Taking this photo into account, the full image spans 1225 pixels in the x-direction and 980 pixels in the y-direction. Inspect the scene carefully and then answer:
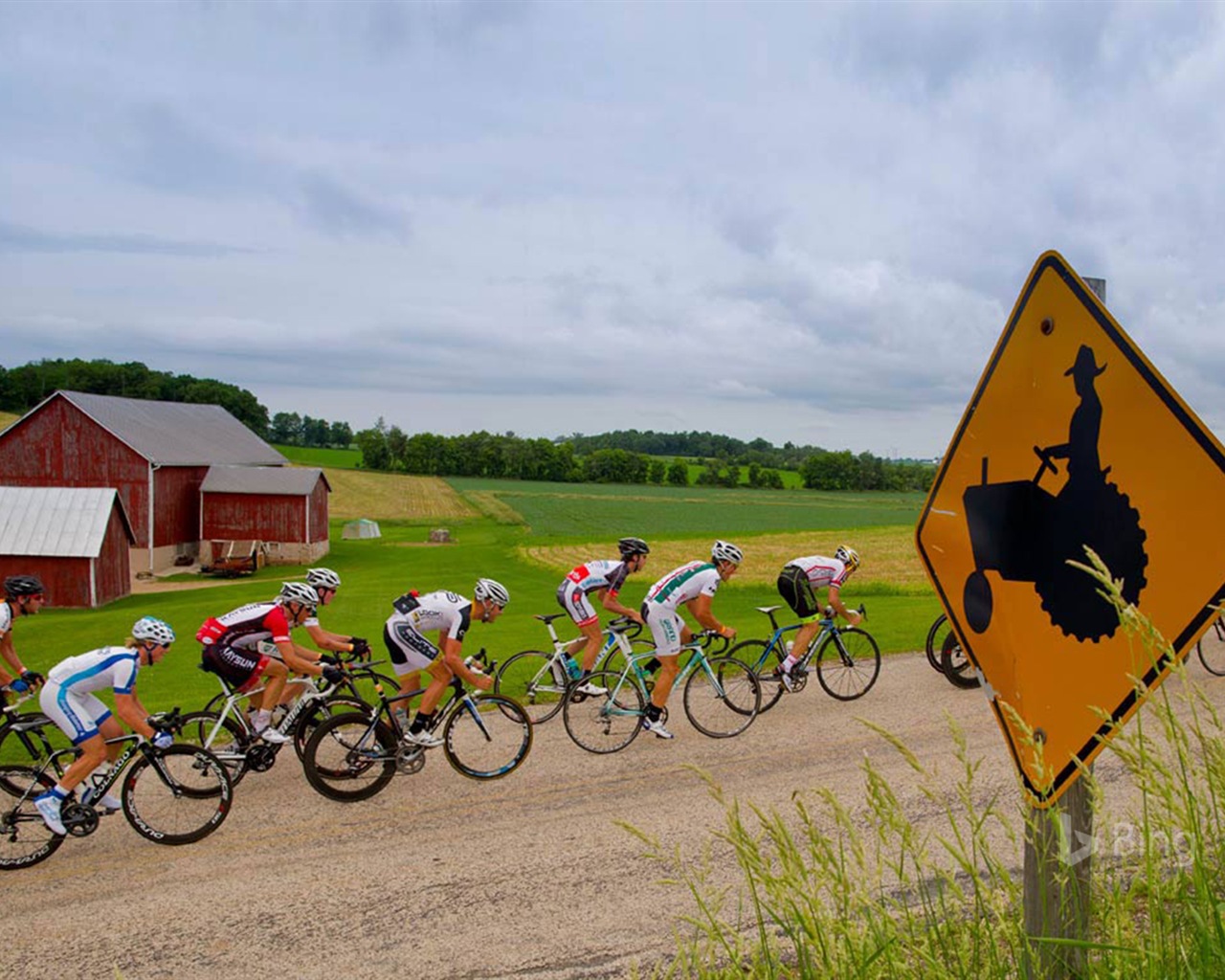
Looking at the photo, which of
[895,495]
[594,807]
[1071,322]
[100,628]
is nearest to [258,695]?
[594,807]

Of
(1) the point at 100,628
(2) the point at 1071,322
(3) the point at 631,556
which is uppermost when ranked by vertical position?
(2) the point at 1071,322

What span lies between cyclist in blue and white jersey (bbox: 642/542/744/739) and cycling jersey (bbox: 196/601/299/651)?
3.84 metres

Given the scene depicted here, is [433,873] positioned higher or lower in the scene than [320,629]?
lower

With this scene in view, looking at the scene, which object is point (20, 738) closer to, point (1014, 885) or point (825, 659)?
point (825, 659)

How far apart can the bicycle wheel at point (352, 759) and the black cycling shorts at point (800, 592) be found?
17.2 feet

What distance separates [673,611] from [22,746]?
25.0 ft

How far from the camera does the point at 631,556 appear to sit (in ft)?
33.8

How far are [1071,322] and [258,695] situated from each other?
8.46 m

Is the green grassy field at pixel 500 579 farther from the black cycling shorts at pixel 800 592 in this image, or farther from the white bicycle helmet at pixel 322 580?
the white bicycle helmet at pixel 322 580

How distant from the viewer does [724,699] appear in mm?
9336

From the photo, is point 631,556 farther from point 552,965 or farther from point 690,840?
point 552,965

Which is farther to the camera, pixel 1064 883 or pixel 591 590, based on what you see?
pixel 591 590

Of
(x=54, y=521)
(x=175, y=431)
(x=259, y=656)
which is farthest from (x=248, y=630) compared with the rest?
(x=175, y=431)

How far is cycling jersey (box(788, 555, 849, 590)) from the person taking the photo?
10555mm
